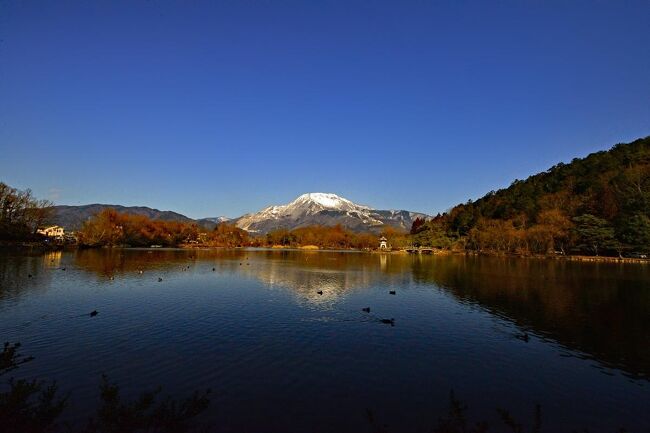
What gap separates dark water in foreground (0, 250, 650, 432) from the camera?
43.5 ft

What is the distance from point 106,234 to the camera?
121 m

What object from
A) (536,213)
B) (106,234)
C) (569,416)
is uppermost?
(536,213)

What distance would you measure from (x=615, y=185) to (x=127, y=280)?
382 ft

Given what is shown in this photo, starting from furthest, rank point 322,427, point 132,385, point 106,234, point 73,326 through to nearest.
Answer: point 106,234 < point 73,326 < point 132,385 < point 322,427

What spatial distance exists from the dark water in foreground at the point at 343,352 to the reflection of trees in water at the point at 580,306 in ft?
0.56

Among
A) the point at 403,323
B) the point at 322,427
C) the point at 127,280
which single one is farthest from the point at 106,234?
the point at 322,427

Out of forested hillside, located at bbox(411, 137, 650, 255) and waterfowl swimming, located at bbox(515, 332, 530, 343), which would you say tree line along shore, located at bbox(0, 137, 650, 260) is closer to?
forested hillside, located at bbox(411, 137, 650, 255)

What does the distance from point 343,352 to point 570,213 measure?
368 feet

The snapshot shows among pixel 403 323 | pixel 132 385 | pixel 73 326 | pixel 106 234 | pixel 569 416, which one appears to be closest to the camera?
pixel 569 416

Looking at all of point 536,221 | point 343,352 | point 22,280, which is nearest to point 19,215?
point 22,280

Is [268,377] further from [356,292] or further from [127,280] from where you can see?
[127,280]

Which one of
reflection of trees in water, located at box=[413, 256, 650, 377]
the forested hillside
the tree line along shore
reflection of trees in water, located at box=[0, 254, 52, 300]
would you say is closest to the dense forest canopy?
the tree line along shore

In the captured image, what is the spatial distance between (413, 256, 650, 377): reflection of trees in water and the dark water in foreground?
172 millimetres

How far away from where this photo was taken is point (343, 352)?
63.9 ft
